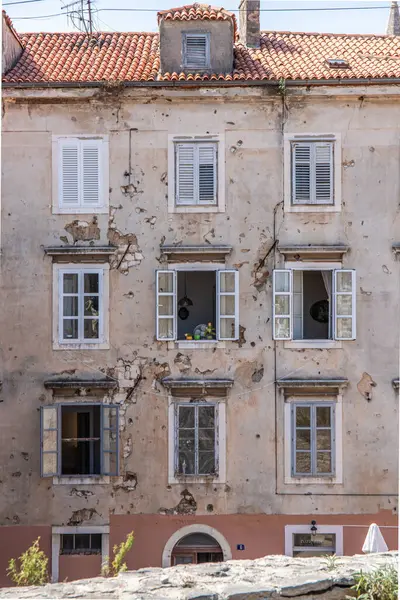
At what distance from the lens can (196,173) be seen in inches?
734

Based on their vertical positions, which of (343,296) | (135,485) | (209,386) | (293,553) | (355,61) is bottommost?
(293,553)

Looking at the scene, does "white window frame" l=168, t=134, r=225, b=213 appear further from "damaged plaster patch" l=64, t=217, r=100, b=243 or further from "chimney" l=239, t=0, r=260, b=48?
"chimney" l=239, t=0, r=260, b=48


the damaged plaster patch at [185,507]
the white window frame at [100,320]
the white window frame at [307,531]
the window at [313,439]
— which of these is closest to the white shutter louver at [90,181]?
the white window frame at [100,320]

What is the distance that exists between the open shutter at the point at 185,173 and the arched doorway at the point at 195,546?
6.83 m

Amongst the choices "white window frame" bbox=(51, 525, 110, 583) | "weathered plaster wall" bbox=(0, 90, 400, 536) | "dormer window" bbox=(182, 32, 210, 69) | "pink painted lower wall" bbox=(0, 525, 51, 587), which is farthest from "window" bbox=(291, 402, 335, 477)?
"dormer window" bbox=(182, 32, 210, 69)

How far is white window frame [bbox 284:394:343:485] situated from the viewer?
18172 mm

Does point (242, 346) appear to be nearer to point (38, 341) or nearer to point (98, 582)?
point (38, 341)

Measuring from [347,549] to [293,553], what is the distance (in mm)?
1102

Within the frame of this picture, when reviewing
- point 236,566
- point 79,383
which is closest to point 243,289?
point 79,383

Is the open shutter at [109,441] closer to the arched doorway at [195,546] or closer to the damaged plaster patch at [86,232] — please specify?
the arched doorway at [195,546]

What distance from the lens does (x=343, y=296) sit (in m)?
18.4

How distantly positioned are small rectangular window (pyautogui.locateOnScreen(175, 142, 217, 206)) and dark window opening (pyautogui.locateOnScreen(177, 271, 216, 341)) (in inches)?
70.6

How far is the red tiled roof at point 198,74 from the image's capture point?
1864cm

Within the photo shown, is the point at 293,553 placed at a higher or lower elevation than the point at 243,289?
lower
